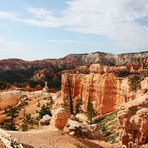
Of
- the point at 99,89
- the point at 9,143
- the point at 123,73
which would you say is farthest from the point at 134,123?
the point at 123,73

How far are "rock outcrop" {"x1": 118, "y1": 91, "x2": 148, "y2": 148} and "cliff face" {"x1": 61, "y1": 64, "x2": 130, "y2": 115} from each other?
152ft

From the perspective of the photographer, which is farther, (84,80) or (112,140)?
(84,80)

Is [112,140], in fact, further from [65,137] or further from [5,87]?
[5,87]

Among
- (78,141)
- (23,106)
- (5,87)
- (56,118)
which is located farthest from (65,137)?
(5,87)

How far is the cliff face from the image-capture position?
9521cm

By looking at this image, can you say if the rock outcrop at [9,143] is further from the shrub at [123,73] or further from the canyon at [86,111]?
the shrub at [123,73]

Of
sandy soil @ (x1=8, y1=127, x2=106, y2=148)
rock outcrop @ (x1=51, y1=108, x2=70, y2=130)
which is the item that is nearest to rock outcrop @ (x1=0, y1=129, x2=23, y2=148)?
sandy soil @ (x1=8, y1=127, x2=106, y2=148)

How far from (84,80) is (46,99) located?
1301 cm

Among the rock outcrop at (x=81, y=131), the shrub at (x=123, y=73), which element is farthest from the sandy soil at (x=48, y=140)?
the shrub at (x=123, y=73)

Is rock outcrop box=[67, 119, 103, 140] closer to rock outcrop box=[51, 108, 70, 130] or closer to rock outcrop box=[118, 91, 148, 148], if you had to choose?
rock outcrop box=[51, 108, 70, 130]

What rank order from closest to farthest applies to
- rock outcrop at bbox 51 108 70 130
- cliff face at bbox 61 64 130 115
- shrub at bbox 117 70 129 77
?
rock outcrop at bbox 51 108 70 130 → cliff face at bbox 61 64 130 115 → shrub at bbox 117 70 129 77

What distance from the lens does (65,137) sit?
38.7 meters

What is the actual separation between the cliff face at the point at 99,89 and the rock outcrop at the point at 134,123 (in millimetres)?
46375

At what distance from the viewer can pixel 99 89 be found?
104 metres
